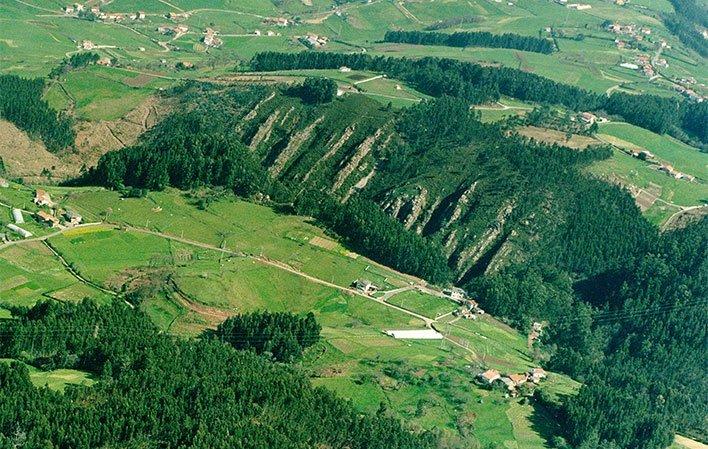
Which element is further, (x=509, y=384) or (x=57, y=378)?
(x=509, y=384)

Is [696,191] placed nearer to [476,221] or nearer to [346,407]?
[476,221]

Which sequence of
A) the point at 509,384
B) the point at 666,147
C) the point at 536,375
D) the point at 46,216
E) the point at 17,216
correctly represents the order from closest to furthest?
the point at 509,384 < the point at 536,375 < the point at 17,216 < the point at 46,216 < the point at 666,147

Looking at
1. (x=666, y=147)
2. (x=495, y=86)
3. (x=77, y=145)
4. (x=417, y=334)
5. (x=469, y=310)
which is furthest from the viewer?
(x=495, y=86)

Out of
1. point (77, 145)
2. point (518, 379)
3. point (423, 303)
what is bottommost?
point (77, 145)

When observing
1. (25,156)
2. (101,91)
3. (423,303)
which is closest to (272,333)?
(423,303)

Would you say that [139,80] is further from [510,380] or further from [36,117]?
[510,380]

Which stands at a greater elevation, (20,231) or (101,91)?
(20,231)

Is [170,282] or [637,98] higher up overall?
[637,98]

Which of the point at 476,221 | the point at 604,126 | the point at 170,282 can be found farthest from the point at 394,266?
the point at 604,126
